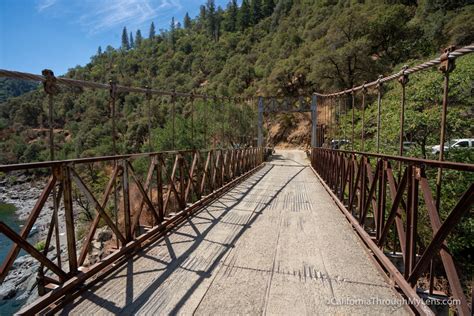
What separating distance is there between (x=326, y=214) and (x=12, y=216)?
25.0m

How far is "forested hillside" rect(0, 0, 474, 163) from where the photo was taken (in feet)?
53.0

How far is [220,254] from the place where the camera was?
2424mm

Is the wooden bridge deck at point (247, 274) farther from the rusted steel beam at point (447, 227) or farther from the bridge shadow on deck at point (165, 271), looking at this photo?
the rusted steel beam at point (447, 227)

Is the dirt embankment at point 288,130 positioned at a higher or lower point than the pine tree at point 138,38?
lower

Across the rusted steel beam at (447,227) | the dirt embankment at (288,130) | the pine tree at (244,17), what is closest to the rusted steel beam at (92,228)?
the rusted steel beam at (447,227)

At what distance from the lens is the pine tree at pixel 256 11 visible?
185 ft

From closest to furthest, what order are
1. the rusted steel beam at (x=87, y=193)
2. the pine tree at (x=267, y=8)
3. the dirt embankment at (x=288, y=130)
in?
the rusted steel beam at (x=87, y=193)
the dirt embankment at (x=288, y=130)
the pine tree at (x=267, y=8)

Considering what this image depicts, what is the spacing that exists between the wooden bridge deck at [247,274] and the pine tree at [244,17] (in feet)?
200

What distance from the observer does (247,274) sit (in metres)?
2.07

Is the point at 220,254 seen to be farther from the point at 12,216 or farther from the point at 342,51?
the point at 12,216

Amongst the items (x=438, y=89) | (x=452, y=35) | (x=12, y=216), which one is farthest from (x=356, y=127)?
(x=12, y=216)

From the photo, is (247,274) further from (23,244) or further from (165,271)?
(23,244)

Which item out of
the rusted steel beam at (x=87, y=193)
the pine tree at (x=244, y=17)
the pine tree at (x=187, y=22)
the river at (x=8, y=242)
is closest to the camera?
the rusted steel beam at (x=87, y=193)

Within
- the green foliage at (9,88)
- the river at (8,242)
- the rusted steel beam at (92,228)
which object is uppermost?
→ the green foliage at (9,88)
